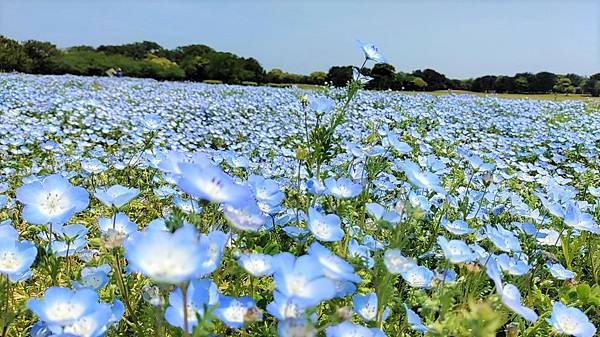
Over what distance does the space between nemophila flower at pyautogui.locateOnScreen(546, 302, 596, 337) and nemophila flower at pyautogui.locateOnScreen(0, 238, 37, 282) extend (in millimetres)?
1245

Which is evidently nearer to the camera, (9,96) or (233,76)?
(9,96)

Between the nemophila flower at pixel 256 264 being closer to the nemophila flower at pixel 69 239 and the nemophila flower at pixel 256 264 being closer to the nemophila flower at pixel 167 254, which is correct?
the nemophila flower at pixel 167 254

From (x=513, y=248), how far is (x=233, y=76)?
2346 centimetres

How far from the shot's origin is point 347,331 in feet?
3.50

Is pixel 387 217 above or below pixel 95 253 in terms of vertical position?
above

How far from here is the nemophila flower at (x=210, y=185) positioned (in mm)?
944

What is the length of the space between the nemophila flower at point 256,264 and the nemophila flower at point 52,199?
→ 42cm

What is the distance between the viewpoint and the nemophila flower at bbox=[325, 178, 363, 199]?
1590 mm

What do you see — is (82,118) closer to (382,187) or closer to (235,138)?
(235,138)

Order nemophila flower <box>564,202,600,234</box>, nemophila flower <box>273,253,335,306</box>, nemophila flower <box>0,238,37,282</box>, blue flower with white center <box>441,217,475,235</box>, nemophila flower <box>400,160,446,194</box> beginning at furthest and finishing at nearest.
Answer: nemophila flower <box>564,202,600,234</box> < blue flower with white center <box>441,217,475,235</box> < nemophila flower <box>400,160,446,194</box> < nemophila flower <box>0,238,37,282</box> < nemophila flower <box>273,253,335,306</box>

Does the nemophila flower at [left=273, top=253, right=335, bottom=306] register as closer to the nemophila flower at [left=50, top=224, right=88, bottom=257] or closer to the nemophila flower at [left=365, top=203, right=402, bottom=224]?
the nemophila flower at [left=365, top=203, right=402, bottom=224]

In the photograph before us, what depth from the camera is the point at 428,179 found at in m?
1.64

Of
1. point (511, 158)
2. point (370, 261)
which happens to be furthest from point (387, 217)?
point (511, 158)

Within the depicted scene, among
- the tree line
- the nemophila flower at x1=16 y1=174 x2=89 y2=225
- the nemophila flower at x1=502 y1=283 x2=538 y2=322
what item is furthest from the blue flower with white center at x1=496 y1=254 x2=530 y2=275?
the tree line
